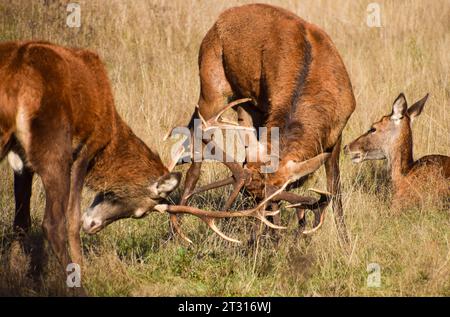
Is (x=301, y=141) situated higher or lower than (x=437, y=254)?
higher

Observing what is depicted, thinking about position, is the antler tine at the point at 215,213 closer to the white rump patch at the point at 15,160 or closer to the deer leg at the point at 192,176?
the white rump patch at the point at 15,160

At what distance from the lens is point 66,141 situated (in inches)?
223

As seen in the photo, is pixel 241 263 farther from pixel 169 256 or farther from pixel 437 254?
pixel 437 254

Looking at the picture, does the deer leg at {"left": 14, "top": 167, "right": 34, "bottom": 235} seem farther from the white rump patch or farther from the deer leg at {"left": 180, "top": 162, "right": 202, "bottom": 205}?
the deer leg at {"left": 180, "top": 162, "right": 202, "bottom": 205}

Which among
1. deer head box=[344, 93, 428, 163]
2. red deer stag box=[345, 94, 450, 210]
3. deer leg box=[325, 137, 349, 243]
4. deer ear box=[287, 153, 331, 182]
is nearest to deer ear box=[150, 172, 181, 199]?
deer ear box=[287, 153, 331, 182]

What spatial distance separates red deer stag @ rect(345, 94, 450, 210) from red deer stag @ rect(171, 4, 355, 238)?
32.8 inches

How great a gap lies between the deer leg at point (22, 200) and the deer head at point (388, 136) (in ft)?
11.5

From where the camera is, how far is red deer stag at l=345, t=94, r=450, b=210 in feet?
26.1

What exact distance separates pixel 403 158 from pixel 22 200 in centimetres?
383

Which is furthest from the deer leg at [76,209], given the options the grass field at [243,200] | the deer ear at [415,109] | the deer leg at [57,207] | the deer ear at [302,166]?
the deer ear at [415,109]

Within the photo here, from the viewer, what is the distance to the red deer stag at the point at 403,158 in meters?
7.95
